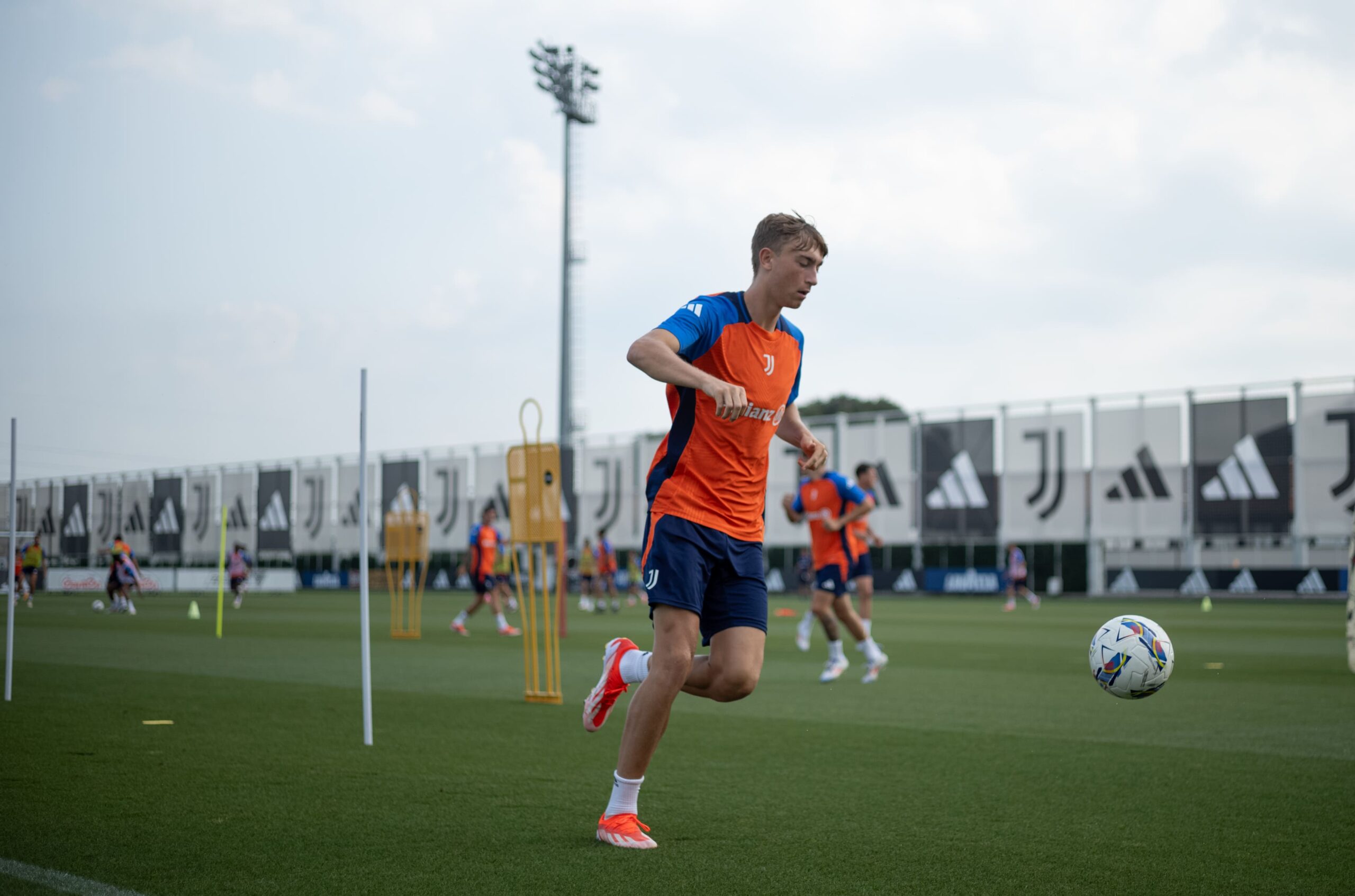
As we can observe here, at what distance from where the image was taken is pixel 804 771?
21.0 ft

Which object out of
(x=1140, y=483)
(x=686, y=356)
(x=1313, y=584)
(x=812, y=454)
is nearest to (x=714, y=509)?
(x=686, y=356)

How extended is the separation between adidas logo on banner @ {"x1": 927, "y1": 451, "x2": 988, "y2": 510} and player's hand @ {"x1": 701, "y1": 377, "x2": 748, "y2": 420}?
Result: 40.7m

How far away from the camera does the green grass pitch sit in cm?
419

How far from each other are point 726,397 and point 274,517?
2360 inches

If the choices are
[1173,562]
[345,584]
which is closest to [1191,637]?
[1173,562]

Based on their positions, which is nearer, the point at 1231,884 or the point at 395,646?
the point at 1231,884

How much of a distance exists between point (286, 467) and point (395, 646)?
46719 mm

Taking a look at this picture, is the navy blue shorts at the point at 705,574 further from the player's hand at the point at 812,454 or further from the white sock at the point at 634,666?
the player's hand at the point at 812,454

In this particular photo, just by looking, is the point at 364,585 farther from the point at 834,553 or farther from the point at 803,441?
the point at 834,553

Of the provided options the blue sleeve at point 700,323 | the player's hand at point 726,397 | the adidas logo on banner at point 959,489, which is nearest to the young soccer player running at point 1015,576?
the adidas logo on banner at point 959,489

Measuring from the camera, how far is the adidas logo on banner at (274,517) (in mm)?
60000

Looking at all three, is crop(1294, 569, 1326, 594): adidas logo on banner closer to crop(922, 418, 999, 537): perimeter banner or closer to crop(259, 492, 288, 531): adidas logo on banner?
crop(922, 418, 999, 537): perimeter banner

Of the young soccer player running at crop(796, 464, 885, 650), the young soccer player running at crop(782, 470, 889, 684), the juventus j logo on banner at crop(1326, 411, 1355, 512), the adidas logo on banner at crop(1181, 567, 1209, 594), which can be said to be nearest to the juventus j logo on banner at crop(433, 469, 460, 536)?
the adidas logo on banner at crop(1181, 567, 1209, 594)

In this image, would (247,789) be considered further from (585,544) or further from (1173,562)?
(1173,562)
